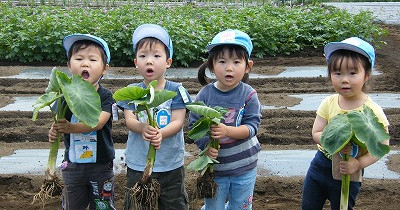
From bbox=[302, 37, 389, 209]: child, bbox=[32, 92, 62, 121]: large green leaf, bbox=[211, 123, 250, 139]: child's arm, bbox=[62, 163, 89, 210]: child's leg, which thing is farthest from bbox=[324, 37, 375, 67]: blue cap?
bbox=[62, 163, 89, 210]: child's leg

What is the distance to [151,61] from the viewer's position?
12.7 feet

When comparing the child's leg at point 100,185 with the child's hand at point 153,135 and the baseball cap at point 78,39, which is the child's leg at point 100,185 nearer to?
the child's hand at point 153,135

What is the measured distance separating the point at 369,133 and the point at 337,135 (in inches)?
6.2

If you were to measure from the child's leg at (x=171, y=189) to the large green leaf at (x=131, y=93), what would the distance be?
2.33 ft

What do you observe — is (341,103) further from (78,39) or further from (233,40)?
(78,39)

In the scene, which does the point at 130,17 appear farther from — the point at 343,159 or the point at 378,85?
the point at 343,159

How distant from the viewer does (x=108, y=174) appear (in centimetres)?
411

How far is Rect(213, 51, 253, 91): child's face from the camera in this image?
3.86 metres

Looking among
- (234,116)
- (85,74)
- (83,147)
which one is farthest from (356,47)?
(83,147)

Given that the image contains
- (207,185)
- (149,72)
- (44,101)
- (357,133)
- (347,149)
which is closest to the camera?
(357,133)

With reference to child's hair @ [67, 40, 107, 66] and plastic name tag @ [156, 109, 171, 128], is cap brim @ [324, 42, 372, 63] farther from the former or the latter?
child's hair @ [67, 40, 107, 66]

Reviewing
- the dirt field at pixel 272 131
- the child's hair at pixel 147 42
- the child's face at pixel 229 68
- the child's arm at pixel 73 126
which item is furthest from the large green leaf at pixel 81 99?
the dirt field at pixel 272 131

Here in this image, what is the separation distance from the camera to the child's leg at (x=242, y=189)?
3.96m

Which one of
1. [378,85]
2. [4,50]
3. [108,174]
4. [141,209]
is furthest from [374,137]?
[4,50]
